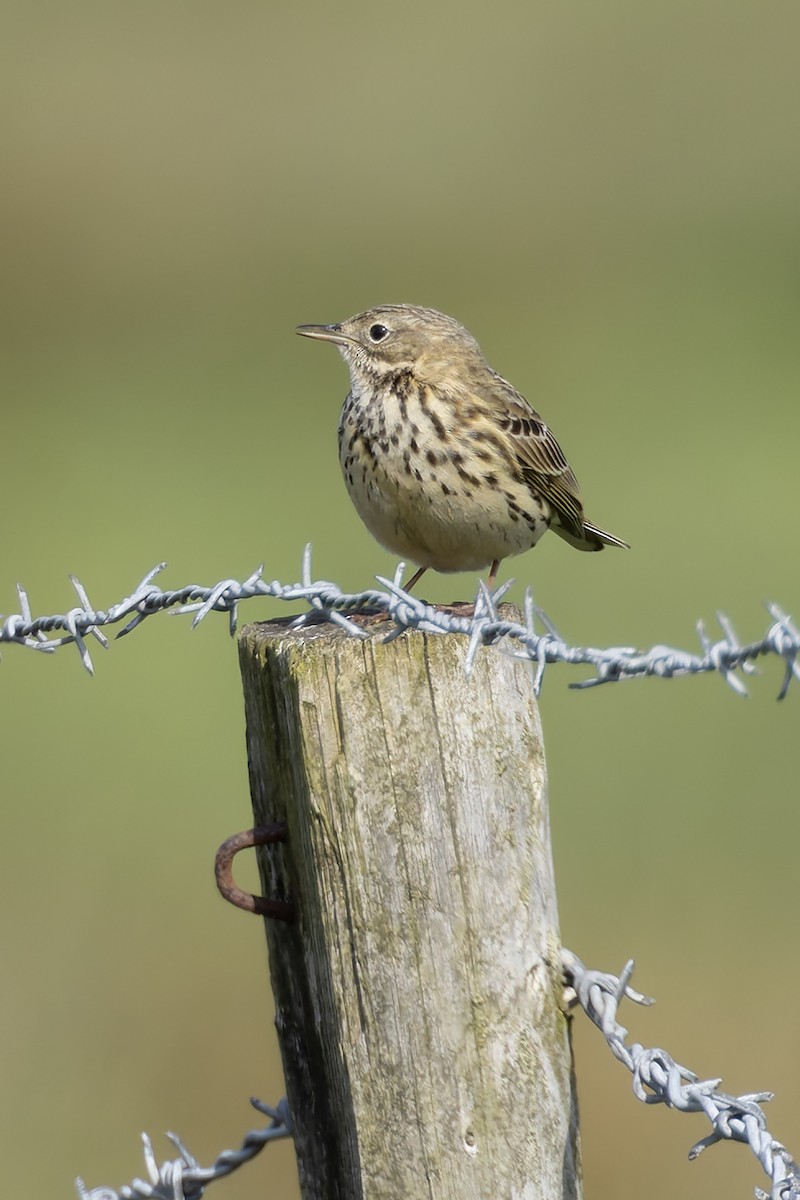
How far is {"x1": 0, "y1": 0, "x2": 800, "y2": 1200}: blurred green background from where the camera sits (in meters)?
8.87

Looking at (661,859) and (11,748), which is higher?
(11,748)

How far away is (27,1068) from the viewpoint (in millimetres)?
8273

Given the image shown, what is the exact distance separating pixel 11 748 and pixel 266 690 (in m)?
8.62

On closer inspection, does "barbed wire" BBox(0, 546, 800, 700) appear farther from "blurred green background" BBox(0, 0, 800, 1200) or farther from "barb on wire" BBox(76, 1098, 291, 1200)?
"blurred green background" BBox(0, 0, 800, 1200)

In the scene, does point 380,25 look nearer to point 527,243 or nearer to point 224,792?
point 527,243

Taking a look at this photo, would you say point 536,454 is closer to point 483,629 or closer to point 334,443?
point 483,629

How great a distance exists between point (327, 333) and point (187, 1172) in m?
4.17

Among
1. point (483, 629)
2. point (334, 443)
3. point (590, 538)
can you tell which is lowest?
point (483, 629)

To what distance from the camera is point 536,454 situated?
22.8 feet

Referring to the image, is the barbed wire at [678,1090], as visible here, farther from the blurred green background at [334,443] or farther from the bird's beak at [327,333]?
the blurred green background at [334,443]

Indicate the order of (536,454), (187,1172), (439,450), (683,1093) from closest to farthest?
(683,1093)
(187,1172)
(439,450)
(536,454)

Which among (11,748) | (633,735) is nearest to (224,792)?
(11,748)

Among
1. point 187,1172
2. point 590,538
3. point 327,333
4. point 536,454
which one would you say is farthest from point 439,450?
point 187,1172

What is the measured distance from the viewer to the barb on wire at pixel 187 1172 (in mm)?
3867
